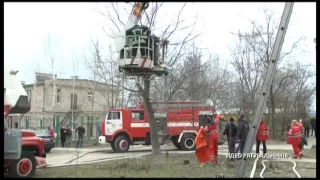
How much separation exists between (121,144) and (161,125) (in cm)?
246

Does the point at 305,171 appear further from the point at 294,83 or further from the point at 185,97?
the point at 294,83

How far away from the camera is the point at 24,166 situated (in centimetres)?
1238

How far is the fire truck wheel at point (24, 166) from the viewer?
39.9ft

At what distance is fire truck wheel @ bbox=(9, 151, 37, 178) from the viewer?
1217 cm

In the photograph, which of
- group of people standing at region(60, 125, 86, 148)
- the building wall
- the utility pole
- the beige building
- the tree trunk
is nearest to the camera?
the utility pole

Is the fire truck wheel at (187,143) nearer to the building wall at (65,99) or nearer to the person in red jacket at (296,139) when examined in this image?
the person in red jacket at (296,139)

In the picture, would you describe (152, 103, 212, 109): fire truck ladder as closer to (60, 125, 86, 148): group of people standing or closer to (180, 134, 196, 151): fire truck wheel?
(180, 134, 196, 151): fire truck wheel

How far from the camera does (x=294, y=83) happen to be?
42.1 meters

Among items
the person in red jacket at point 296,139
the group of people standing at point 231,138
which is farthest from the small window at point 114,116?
the person in red jacket at point 296,139

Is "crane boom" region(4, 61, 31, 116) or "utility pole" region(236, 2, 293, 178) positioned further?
"crane boom" region(4, 61, 31, 116)

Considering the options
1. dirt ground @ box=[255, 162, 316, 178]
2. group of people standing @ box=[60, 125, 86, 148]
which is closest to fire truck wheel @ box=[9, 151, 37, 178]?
dirt ground @ box=[255, 162, 316, 178]

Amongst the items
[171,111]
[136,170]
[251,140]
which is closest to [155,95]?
[171,111]

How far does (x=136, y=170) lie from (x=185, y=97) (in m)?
15.4

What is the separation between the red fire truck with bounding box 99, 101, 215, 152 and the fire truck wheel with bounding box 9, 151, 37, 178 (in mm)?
11130
